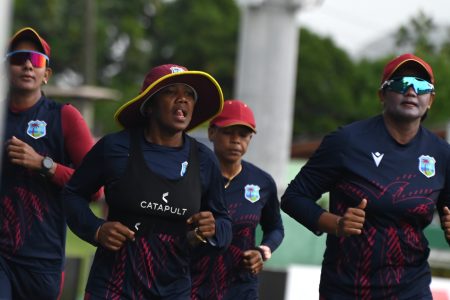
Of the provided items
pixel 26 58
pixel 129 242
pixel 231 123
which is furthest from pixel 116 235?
pixel 231 123

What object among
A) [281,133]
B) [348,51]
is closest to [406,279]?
[281,133]

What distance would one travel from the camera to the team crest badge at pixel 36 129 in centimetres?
699

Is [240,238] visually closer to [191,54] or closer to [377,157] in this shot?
[377,157]

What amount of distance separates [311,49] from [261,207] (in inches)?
2468

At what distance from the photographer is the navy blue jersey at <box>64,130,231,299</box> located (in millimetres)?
6078

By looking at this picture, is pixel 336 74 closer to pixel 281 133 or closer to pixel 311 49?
A: pixel 311 49

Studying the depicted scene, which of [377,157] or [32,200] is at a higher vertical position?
[377,157]

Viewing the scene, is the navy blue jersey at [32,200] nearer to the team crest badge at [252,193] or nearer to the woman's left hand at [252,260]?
the woman's left hand at [252,260]

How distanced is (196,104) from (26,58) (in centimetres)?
108

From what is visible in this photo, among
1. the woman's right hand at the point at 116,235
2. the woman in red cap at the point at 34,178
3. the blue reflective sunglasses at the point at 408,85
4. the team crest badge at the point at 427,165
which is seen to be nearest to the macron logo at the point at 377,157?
the team crest badge at the point at 427,165

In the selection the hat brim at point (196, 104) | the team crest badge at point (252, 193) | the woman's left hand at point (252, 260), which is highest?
the hat brim at point (196, 104)

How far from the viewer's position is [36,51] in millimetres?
7137

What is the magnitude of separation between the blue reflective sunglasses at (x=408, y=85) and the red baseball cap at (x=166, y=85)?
920 millimetres

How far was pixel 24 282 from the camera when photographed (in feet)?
22.8
